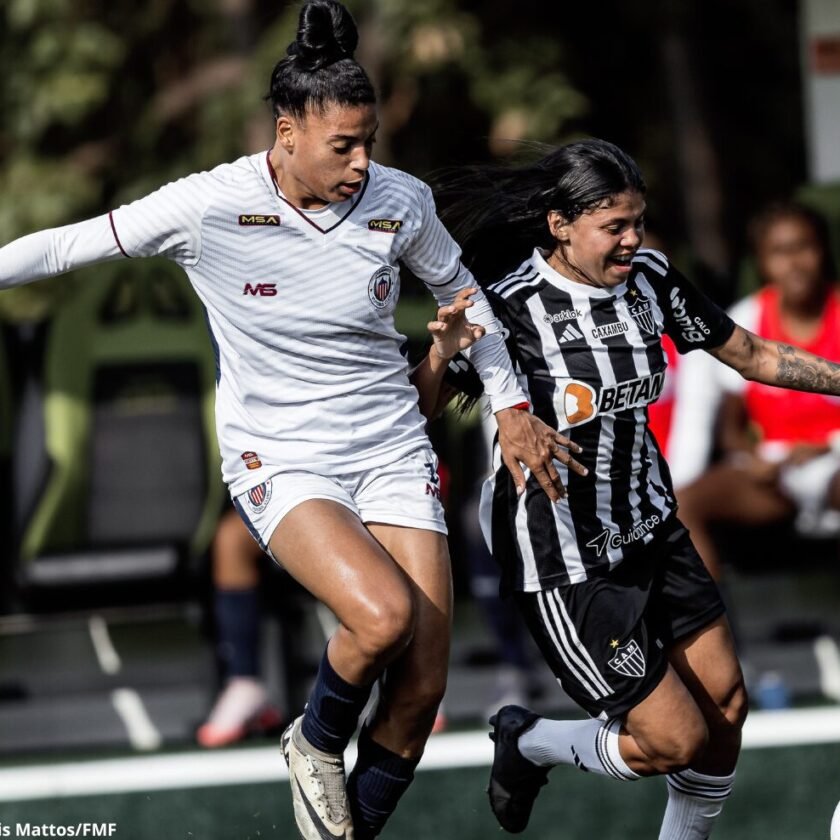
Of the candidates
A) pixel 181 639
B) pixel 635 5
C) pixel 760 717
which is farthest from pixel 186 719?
pixel 635 5

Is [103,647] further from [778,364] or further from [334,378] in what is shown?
[778,364]

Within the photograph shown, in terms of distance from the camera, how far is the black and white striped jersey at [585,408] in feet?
12.7

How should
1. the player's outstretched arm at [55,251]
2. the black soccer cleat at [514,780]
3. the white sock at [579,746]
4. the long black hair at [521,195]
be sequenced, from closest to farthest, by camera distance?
the player's outstretched arm at [55,251], the long black hair at [521,195], the white sock at [579,746], the black soccer cleat at [514,780]

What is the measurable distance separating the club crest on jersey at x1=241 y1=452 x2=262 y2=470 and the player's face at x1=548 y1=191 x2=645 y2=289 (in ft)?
2.94

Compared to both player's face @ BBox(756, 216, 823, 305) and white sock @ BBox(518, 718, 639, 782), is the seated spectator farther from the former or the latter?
player's face @ BBox(756, 216, 823, 305)

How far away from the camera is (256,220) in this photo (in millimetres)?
3646

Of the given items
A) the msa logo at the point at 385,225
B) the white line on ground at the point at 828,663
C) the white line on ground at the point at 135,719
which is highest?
the msa logo at the point at 385,225

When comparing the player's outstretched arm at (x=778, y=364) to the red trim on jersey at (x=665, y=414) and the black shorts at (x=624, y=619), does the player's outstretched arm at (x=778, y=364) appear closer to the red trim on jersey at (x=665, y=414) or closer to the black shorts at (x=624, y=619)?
the black shorts at (x=624, y=619)

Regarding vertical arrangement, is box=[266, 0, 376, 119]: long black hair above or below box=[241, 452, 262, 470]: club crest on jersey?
above

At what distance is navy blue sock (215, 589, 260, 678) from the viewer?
6004 millimetres

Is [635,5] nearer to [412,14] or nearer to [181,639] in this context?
[412,14]

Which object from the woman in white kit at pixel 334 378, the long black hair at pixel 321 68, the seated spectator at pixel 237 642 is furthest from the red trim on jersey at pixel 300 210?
the seated spectator at pixel 237 642

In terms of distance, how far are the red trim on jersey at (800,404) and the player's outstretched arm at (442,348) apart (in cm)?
272

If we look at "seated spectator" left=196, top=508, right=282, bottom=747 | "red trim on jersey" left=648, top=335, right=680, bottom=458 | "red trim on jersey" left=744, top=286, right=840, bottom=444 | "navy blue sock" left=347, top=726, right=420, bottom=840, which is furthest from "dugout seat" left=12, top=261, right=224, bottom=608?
"navy blue sock" left=347, top=726, right=420, bottom=840
